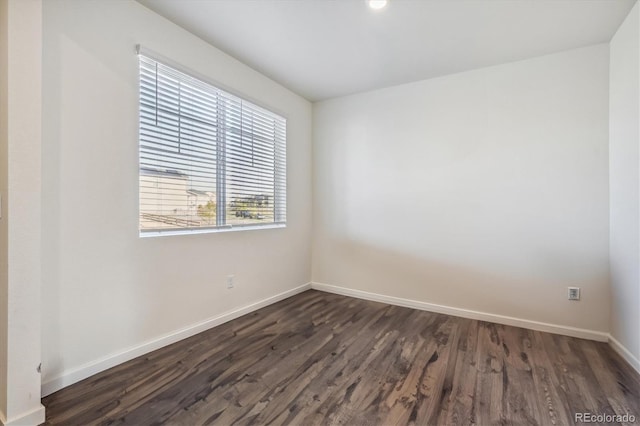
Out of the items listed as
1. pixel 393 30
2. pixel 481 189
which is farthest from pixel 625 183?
pixel 393 30

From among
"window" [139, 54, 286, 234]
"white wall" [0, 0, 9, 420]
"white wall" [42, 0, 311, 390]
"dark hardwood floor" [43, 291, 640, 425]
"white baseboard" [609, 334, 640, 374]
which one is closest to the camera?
"white wall" [0, 0, 9, 420]

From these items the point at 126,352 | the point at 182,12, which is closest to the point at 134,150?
the point at 182,12

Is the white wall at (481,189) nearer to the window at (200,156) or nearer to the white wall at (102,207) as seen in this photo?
the window at (200,156)

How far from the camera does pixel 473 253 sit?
3.07 metres

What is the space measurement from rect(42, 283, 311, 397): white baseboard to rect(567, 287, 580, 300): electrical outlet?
10.2ft

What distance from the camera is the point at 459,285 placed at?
3143mm

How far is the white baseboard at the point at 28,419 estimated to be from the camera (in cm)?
141

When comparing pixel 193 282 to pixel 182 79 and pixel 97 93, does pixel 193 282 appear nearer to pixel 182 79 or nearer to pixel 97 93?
pixel 97 93

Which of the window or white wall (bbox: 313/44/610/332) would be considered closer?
the window

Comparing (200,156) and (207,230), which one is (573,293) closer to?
(207,230)

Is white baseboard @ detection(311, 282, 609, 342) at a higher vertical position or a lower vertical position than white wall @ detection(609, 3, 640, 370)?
lower

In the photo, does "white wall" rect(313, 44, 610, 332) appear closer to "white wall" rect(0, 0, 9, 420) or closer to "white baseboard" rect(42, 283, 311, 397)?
"white baseboard" rect(42, 283, 311, 397)

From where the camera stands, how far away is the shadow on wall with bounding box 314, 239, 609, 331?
2613mm

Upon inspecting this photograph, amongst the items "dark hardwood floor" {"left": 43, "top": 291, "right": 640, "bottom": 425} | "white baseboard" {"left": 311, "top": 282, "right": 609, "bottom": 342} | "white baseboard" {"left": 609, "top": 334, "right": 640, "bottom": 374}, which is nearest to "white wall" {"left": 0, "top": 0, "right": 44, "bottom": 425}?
"dark hardwood floor" {"left": 43, "top": 291, "right": 640, "bottom": 425}
